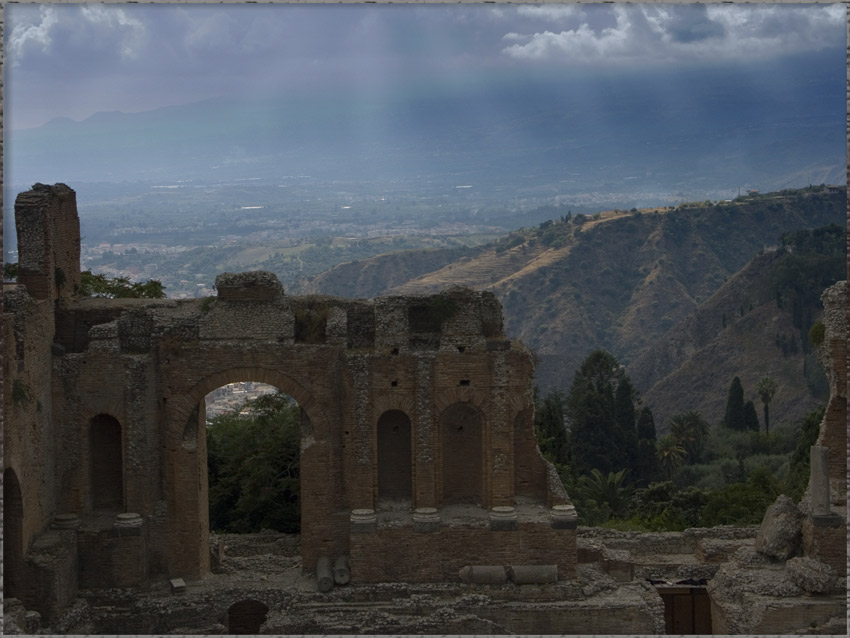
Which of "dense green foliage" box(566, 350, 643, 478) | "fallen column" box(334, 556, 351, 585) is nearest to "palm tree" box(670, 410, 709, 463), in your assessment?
"dense green foliage" box(566, 350, 643, 478)

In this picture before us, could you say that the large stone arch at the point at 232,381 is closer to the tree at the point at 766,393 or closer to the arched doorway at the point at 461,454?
the arched doorway at the point at 461,454

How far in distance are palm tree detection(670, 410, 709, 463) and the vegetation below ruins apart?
0.16 ft

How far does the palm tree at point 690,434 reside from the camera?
197ft

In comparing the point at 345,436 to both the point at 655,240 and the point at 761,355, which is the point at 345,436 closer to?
the point at 761,355

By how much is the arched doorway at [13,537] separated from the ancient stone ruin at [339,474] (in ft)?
1.15

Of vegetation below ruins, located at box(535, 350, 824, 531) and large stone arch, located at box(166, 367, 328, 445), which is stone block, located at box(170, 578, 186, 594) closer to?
large stone arch, located at box(166, 367, 328, 445)

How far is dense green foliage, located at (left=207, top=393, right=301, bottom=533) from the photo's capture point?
29.8 m

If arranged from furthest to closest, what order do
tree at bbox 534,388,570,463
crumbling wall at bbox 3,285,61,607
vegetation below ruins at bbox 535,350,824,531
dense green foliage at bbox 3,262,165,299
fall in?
tree at bbox 534,388,570,463
vegetation below ruins at bbox 535,350,824,531
dense green foliage at bbox 3,262,165,299
crumbling wall at bbox 3,285,61,607

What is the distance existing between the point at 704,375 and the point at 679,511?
140ft

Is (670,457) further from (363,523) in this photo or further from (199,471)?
(199,471)

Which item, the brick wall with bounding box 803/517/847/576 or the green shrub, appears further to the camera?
the green shrub

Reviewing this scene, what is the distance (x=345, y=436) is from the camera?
24047 millimetres

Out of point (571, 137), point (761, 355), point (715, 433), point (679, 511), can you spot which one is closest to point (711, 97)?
point (571, 137)

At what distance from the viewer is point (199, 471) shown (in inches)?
947
